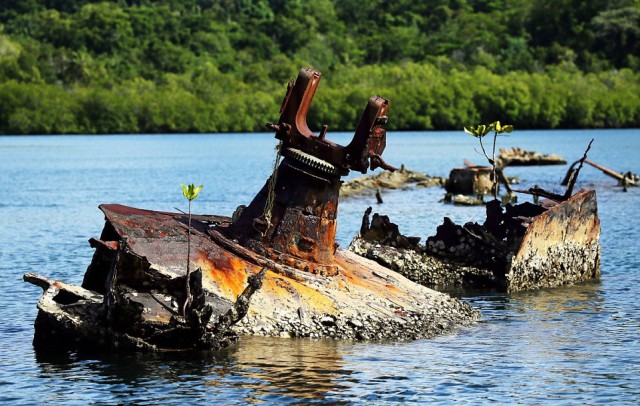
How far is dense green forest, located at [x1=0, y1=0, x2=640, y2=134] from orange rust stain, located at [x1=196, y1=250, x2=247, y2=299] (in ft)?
362

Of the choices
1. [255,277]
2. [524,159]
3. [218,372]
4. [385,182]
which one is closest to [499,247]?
[255,277]

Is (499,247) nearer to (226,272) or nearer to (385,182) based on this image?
(226,272)

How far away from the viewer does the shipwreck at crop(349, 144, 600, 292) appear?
23.8 metres

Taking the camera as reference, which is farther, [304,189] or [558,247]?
[558,247]

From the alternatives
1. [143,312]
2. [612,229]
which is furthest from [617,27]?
[143,312]

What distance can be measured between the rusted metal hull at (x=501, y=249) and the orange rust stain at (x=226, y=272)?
617 centimetres

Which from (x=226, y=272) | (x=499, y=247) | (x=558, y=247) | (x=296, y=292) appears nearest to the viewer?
(x=226, y=272)

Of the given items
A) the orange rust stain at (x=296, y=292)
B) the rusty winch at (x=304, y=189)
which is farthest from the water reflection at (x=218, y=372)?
the rusty winch at (x=304, y=189)

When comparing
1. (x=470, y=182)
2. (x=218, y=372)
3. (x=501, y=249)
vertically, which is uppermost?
(x=470, y=182)

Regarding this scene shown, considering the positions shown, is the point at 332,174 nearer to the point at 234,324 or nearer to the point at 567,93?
the point at 234,324

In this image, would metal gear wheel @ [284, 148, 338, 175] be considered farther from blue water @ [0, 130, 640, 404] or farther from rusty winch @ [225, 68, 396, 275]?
blue water @ [0, 130, 640, 404]

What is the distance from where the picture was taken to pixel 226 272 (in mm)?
17672

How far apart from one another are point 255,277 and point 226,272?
1.29m

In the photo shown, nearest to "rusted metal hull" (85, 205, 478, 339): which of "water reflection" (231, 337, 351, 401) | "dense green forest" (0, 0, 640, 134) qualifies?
"water reflection" (231, 337, 351, 401)
